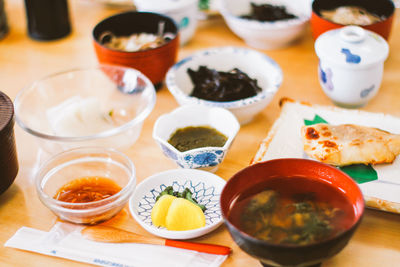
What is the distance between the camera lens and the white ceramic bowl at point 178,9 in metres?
1.87

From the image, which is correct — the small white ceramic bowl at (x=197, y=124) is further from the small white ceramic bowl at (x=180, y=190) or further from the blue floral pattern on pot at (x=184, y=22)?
the blue floral pattern on pot at (x=184, y=22)

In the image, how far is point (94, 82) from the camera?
5.51 ft

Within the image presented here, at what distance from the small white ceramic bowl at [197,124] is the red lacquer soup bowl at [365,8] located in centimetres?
54

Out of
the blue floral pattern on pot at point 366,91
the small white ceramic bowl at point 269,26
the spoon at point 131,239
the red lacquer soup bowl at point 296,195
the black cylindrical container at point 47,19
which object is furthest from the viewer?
the black cylindrical container at point 47,19

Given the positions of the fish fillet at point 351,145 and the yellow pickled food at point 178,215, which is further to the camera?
the fish fillet at point 351,145

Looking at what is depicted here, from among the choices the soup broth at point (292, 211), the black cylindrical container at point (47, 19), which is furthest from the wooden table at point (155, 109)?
the soup broth at point (292, 211)

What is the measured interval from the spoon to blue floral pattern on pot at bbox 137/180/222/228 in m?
0.05

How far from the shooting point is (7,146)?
3.96 ft

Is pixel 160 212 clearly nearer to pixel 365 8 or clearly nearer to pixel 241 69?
pixel 241 69

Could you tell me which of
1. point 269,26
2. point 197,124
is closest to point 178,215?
point 197,124

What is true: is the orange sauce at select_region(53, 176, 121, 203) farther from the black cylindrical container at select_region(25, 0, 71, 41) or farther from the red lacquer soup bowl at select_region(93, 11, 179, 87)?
the black cylindrical container at select_region(25, 0, 71, 41)

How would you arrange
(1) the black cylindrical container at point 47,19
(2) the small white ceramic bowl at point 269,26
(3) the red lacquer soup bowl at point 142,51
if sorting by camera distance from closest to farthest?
(3) the red lacquer soup bowl at point 142,51 → (2) the small white ceramic bowl at point 269,26 → (1) the black cylindrical container at point 47,19

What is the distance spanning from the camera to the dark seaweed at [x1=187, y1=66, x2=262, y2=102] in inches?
60.4

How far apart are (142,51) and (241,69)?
0.34 meters
